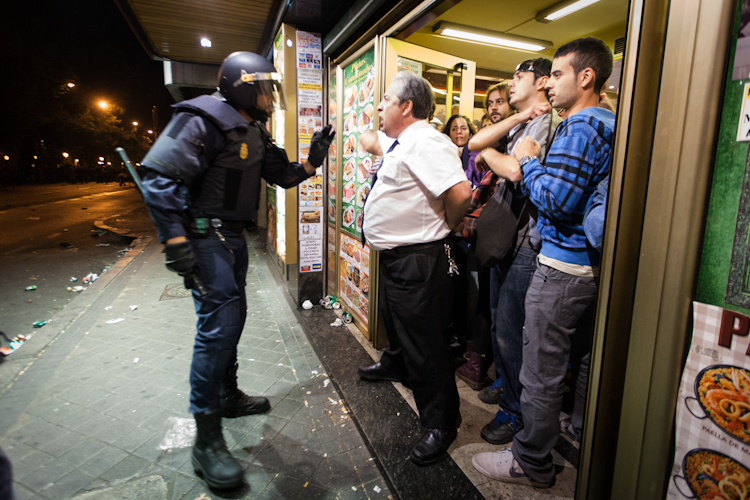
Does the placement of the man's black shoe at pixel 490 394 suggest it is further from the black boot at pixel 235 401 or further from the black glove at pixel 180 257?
the black glove at pixel 180 257

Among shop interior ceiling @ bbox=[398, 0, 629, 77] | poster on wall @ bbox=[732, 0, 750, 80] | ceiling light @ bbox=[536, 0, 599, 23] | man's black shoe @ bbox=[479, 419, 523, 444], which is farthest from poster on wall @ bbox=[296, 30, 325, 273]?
poster on wall @ bbox=[732, 0, 750, 80]

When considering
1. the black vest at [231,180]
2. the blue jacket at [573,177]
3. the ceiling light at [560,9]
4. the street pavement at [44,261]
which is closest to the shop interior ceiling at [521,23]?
the ceiling light at [560,9]

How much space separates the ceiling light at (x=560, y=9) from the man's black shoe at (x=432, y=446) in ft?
16.1

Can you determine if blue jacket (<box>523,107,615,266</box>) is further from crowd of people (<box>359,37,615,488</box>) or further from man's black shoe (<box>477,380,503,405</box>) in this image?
man's black shoe (<box>477,380,503,405</box>)

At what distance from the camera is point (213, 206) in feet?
7.66

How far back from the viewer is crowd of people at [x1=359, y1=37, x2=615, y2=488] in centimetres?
180

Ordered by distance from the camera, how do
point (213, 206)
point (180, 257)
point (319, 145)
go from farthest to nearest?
1. point (319, 145)
2. point (213, 206)
3. point (180, 257)

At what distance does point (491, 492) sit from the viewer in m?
2.13

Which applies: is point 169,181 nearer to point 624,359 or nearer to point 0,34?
point 624,359

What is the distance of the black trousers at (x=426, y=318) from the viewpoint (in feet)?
7.45

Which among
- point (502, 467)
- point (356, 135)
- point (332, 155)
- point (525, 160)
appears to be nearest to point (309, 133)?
point (332, 155)

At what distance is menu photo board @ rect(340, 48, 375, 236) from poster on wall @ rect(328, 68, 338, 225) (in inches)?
9.4

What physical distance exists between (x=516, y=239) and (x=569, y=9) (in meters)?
4.00

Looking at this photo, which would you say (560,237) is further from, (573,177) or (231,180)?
(231,180)
